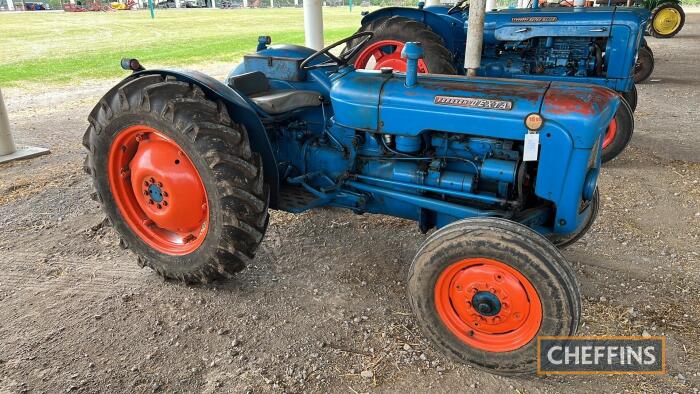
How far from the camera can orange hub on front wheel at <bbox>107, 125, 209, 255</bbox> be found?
9.30 feet

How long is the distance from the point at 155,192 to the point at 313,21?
18.0 feet

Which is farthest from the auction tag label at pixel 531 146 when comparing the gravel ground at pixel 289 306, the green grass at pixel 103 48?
the green grass at pixel 103 48

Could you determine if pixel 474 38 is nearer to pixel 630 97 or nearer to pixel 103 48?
pixel 630 97

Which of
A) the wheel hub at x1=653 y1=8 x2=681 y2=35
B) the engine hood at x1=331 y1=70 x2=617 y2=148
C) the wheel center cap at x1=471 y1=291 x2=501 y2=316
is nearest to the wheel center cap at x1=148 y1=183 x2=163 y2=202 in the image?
the engine hood at x1=331 y1=70 x2=617 y2=148

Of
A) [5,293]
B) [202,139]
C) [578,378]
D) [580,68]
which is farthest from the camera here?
[580,68]

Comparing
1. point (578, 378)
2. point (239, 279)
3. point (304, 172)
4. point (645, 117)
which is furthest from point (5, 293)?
point (645, 117)

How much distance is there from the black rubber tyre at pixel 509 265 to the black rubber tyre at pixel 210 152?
0.95 m

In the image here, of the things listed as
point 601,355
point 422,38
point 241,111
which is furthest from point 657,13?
point 241,111

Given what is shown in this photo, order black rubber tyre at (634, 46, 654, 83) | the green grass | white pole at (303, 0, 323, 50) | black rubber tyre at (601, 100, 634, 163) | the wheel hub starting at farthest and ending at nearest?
the wheel hub
the green grass
black rubber tyre at (634, 46, 654, 83)
white pole at (303, 0, 323, 50)
black rubber tyre at (601, 100, 634, 163)

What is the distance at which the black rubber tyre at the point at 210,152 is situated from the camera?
2617 mm

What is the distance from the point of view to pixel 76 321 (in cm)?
273

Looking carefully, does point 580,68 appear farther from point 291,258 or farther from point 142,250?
point 142,250

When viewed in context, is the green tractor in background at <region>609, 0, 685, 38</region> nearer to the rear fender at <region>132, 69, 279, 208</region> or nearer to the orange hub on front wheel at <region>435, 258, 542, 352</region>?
the rear fender at <region>132, 69, 279, 208</region>

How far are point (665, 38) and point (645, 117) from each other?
11.1m
